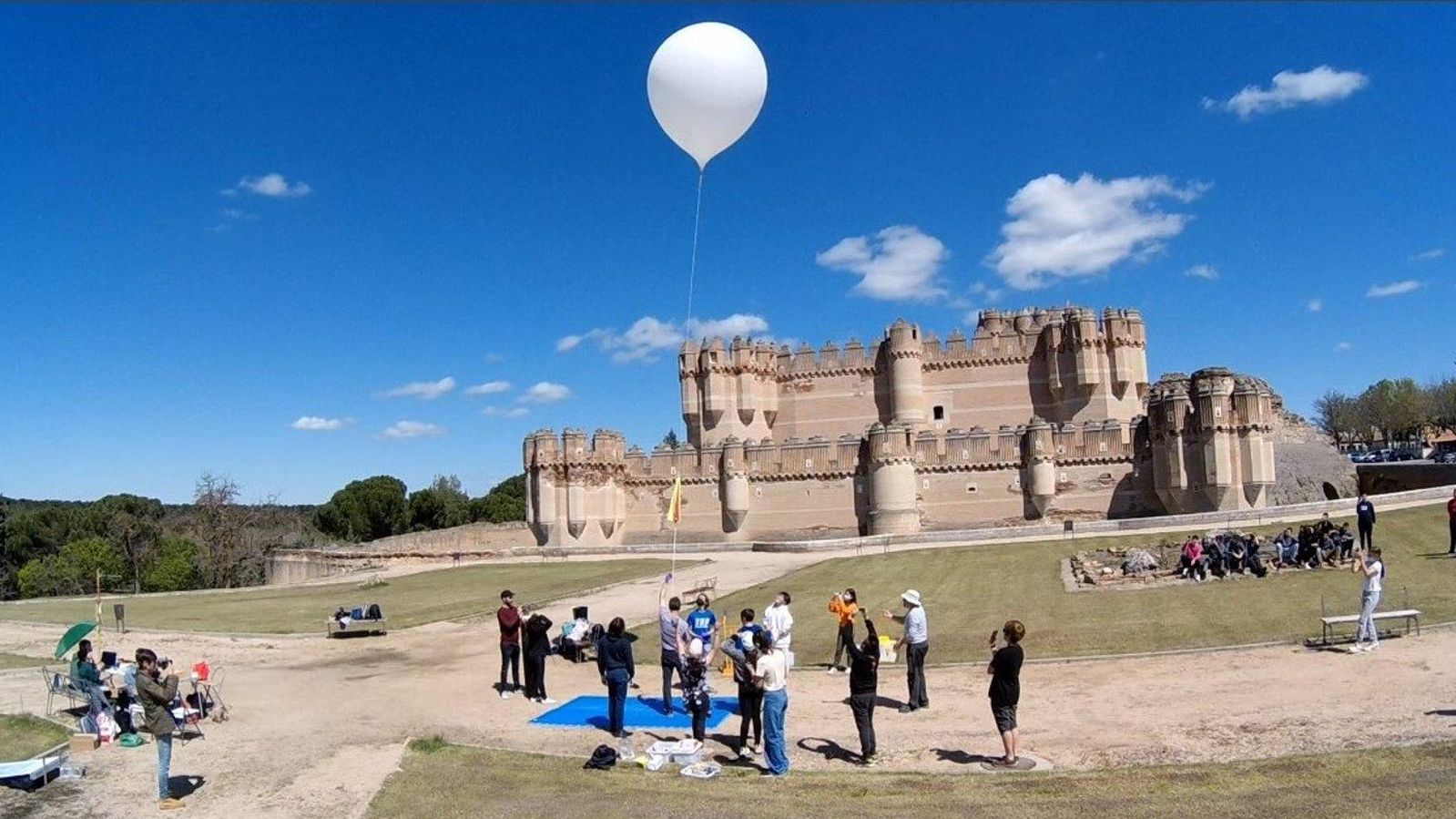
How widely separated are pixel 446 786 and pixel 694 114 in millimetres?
12225

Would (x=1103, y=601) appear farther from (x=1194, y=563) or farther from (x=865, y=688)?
(x=865, y=688)

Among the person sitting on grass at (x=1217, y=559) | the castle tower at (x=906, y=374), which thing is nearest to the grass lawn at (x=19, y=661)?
the person sitting on grass at (x=1217, y=559)

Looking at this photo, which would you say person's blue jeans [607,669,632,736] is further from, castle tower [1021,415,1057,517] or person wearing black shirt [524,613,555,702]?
castle tower [1021,415,1057,517]

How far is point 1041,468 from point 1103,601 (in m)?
27.0

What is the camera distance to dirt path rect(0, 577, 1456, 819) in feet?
36.2

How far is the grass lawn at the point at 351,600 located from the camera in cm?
2566

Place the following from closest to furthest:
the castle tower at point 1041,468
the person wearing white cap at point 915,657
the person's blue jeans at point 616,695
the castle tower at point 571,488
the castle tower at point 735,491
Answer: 1. the person's blue jeans at point 616,695
2. the person wearing white cap at point 915,657
3. the castle tower at point 1041,468
4. the castle tower at point 735,491
5. the castle tower at point 571,488

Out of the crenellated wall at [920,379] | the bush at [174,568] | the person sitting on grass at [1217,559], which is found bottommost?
the bush at [174,568]

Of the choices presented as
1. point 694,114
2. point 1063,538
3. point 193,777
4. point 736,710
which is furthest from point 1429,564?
point 193,777

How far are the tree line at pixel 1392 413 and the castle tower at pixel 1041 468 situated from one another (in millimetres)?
60964

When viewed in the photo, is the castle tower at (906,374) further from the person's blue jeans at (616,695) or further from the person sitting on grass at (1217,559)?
the person's blue jeans at (616,695)

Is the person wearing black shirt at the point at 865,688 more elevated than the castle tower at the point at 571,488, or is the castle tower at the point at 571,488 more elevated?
the castle tower at the point at 571,488

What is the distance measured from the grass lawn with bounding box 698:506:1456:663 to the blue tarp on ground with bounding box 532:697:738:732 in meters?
3.40

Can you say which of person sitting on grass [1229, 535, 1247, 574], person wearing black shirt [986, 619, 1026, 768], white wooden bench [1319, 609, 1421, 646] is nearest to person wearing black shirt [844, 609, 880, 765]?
person wearing black shirt [986, 619, 1026, 768]
